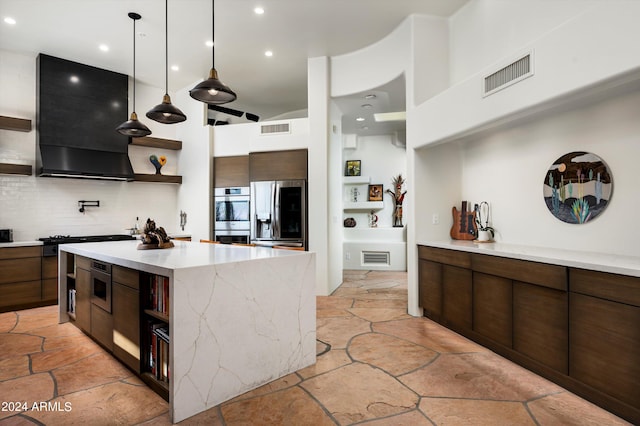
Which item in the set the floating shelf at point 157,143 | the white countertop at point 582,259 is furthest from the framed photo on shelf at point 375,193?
the white countertop at point 582,259

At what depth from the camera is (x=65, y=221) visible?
5.49m

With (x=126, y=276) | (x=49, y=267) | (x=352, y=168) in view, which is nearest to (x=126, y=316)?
(x=126, y=276)

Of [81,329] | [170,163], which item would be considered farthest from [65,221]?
[81,329]

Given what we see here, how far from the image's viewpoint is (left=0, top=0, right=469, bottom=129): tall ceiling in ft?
13.2

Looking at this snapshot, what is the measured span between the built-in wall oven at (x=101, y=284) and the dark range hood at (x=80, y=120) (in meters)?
2.64

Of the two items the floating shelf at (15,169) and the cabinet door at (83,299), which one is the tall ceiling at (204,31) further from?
the cabinet door at (83,299)

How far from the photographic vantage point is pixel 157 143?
6.35 metres

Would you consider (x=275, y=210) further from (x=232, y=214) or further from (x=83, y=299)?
(x=83, y=299)

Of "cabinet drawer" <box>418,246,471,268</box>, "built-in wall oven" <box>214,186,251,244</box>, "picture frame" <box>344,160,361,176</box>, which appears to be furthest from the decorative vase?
"cabinet drawer" <box>418,246,471,268</box>

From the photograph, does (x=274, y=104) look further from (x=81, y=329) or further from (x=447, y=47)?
(x=81, y=329)

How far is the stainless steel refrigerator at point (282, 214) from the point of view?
5543 millimetres

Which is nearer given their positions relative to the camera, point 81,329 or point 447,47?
point 81,329

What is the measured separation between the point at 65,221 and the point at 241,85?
12.1 feet

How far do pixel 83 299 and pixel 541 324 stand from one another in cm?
405
